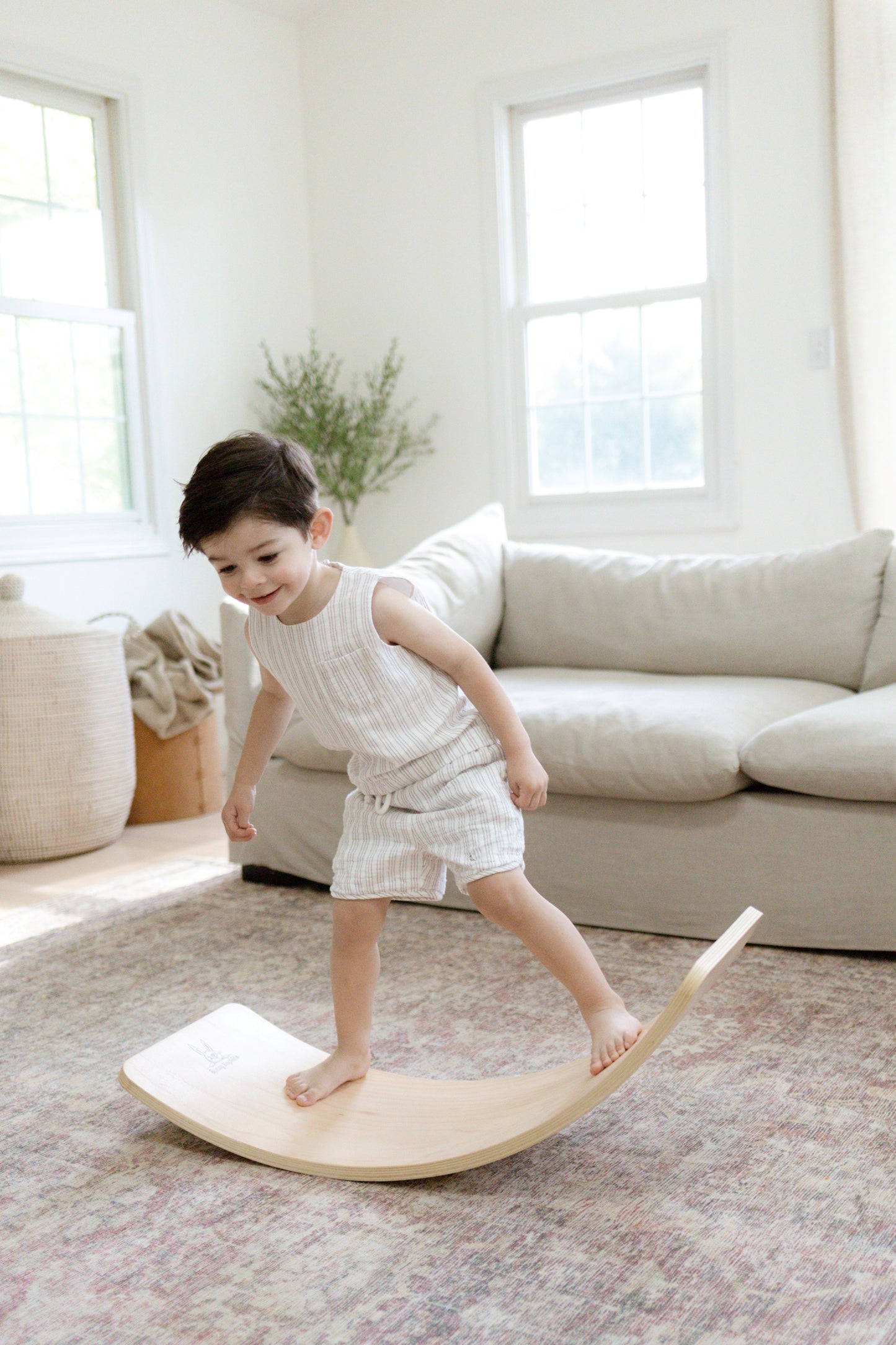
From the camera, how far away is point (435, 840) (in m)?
1.62

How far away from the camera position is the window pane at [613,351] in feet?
15.4

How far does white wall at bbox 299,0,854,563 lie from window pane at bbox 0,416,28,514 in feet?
5.11

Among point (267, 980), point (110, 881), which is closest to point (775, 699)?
point (267, 980)

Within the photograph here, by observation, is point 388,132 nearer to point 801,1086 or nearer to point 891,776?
point 891,776

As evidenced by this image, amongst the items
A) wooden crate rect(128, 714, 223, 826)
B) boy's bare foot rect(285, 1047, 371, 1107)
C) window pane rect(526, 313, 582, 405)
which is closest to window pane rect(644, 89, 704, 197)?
→ window pane rect(526, 313, 582, 405)

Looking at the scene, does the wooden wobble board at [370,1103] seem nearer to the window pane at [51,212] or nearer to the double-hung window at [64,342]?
the double-hung window at [64,342]

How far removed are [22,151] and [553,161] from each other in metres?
1.95

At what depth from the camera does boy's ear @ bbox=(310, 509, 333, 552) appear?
1.58 meters

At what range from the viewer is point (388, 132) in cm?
504

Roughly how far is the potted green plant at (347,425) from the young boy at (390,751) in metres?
3.16

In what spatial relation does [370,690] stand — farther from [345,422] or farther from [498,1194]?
[345,422]

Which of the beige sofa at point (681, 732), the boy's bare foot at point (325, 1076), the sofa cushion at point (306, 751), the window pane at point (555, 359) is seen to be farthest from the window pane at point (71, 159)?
the boy's bare foot at point (325, 1076)

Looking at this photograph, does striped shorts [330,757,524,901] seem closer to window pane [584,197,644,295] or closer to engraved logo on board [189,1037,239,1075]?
engraved logo on board [189,1037,239,1075]

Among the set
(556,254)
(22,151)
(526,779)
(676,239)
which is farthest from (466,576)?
(22,151)
